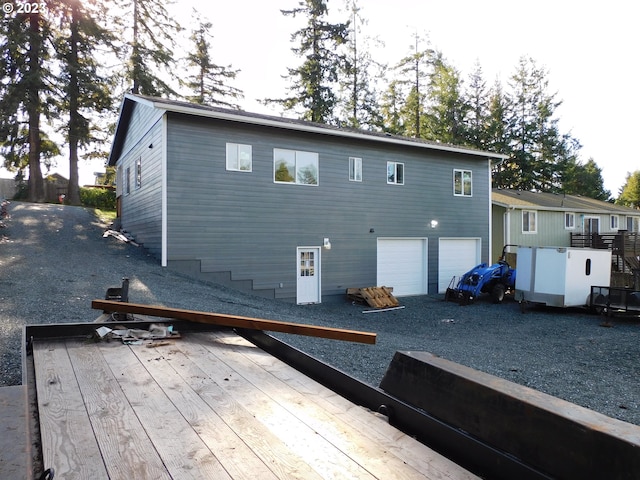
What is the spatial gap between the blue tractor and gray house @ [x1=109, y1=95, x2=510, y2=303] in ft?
5.18

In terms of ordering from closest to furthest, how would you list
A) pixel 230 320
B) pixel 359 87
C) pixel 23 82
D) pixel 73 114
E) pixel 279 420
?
1. pixel 279 420
2. pixel 230 320
3. pixel 23 82
4. pixel 73 114
5. pixel 359 87

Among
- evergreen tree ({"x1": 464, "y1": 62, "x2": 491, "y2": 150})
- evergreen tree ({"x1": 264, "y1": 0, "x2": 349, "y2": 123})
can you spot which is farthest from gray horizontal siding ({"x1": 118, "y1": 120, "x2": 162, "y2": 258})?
evergreen tree ({"x1": 464, "y1": 62, "x2": 491, "y2": 150})

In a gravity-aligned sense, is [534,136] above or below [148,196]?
above

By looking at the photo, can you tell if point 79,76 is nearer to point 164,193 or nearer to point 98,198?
point 98,198

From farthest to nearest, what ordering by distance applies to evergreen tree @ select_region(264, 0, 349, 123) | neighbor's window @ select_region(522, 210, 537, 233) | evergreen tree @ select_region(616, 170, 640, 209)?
evergreen tree @ select_region(616, 170, 640, 209) → evergreen tree @ select_region(264, 0, 349, 123) → neighbor's window @ select_region(522, 210, 537, 233)

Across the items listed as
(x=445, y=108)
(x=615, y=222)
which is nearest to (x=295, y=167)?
(x=445, y=108)

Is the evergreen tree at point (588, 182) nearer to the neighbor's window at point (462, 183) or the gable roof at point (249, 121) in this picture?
the neighbor's window at point (462, 183)

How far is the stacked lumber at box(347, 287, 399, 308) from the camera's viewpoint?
1333 centimetres

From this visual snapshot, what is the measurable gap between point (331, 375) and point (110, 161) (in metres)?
22.5

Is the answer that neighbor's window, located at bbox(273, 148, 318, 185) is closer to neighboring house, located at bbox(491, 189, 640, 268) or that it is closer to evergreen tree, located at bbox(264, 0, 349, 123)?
neighboring house, located at bbox(491, 189, 640, 268)

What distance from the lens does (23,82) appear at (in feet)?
68.6

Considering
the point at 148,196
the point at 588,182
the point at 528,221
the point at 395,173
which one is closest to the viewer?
the point at 148,196

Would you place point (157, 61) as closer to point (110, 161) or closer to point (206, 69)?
point (206, 69)

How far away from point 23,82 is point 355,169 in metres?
17.5
